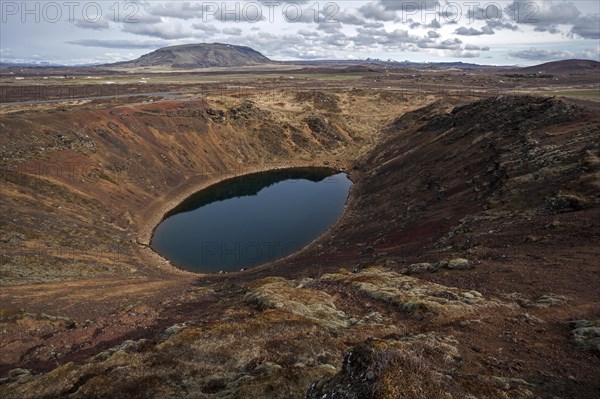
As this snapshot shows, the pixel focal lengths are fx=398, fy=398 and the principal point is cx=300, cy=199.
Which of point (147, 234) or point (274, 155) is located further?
point (274, 155)

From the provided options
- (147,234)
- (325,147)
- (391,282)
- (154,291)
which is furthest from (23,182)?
(325,147)

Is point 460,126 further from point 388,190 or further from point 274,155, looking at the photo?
point 274,155

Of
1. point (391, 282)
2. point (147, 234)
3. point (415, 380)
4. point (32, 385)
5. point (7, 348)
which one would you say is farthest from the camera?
point (147, 234)

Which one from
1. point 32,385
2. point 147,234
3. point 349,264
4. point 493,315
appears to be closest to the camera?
point 32,385

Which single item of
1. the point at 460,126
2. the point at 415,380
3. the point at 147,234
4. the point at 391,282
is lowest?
the point at 147,234

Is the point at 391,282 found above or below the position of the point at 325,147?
below

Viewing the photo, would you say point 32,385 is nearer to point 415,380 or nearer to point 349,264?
point 415,380

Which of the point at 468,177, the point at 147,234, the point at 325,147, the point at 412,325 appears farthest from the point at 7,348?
the point at 325,147

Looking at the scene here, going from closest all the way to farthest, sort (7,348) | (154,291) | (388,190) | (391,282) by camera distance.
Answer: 1. (7,348)
2. (391,282)
3. (154,291)
4. (388,190)

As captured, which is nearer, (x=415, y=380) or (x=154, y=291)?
(x=415, y=380)
